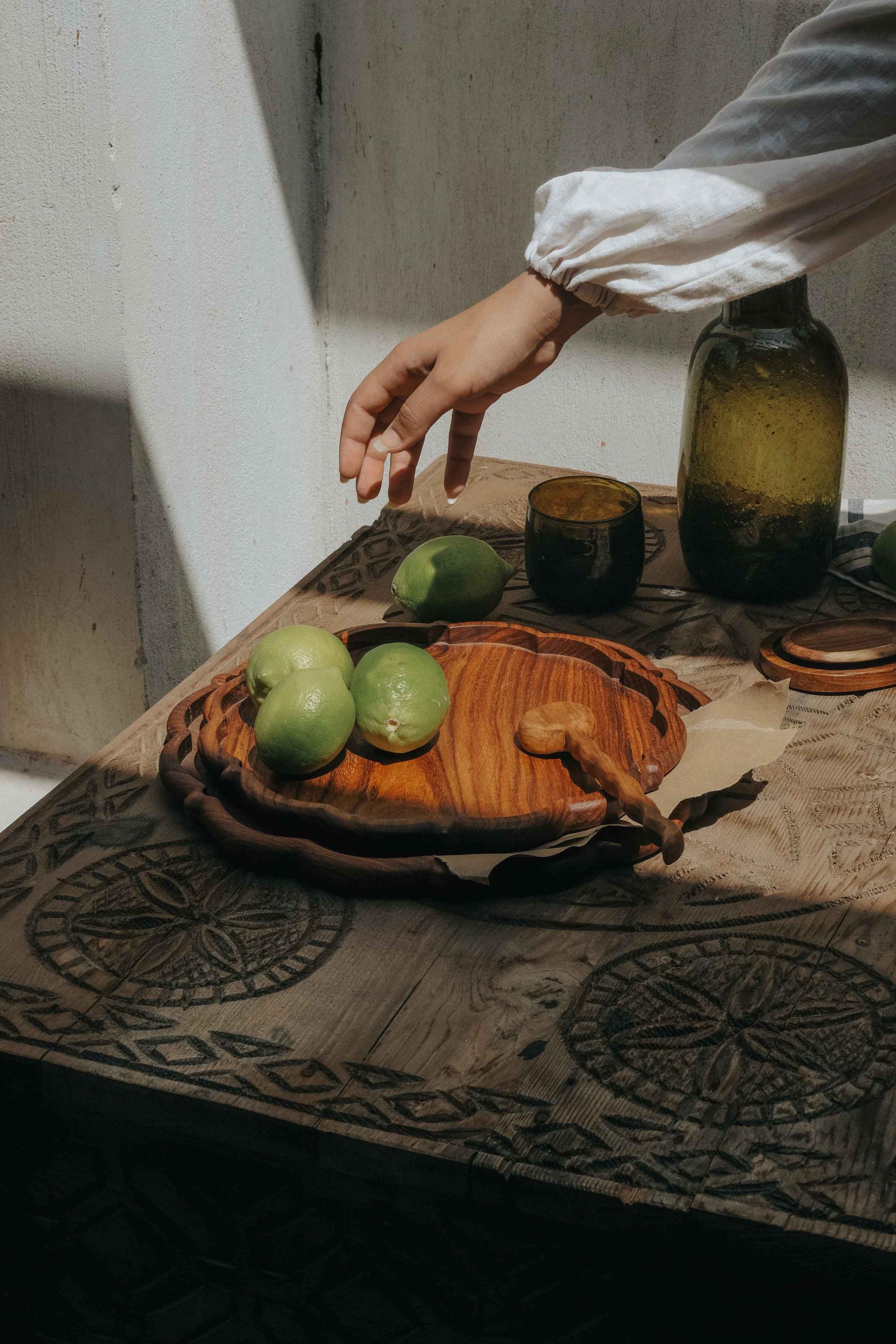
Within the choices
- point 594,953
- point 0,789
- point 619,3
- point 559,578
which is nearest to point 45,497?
point 0,789

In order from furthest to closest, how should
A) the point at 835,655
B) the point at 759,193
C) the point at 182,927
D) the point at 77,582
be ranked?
the point at 77,582, the point at 835,655, the point at 759,193, the point at 182,927

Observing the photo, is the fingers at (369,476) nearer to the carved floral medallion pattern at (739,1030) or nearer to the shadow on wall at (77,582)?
the carved floral medallion pattern at (739,1030)

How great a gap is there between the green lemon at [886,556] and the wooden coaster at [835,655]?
0.48 ft

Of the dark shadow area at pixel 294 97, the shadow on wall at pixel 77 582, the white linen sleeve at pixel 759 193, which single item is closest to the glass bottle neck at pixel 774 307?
the white linen sleeve at pixel 759 193

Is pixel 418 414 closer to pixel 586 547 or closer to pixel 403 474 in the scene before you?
pixel 403 474

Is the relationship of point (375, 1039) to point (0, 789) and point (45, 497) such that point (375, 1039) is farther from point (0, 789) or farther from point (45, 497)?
point (0, 789)

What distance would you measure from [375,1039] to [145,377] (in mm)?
1558

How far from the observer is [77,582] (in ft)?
7.37

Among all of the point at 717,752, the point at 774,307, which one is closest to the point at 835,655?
the point at 717,752

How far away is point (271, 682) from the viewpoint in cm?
120

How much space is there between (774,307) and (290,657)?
0.69m

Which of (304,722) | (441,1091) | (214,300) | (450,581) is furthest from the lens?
(214,300)

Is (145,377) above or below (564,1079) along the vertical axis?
above

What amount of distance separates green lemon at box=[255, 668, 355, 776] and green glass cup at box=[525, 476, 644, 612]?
44cm
